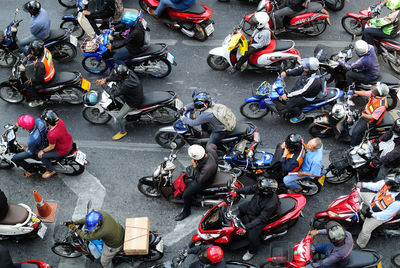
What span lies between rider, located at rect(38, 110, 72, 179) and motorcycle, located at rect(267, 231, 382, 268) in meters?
Result: 4.41

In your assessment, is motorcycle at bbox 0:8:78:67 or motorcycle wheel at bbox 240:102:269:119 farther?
motorcycle at bbox 0:8:78:67

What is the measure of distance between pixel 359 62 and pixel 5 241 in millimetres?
8271

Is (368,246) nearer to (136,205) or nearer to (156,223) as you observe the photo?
(156,223)

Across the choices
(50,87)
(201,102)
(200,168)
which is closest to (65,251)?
(200,168)

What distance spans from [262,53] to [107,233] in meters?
5.70

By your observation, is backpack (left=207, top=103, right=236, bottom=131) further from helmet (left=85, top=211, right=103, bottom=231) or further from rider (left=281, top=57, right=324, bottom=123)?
helmet (left=85, top=211, right=103, bottom=231)

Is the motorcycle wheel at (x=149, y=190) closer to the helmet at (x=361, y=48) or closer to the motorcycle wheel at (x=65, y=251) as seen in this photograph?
the motorcycle wheel at (x=65, y=251)

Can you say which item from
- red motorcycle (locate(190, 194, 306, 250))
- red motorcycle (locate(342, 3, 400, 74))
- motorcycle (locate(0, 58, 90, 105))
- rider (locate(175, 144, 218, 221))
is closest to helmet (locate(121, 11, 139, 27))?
motorcycle (locate(0, 58, 90, 105))

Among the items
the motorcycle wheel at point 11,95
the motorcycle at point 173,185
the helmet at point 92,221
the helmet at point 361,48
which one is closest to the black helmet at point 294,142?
the motorcycle at point 173,185

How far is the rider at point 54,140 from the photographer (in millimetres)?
7262

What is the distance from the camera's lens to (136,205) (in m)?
7.98

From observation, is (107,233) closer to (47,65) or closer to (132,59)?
(47,65)

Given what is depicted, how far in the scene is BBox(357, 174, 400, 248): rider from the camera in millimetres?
6336

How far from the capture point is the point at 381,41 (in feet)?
32.3
